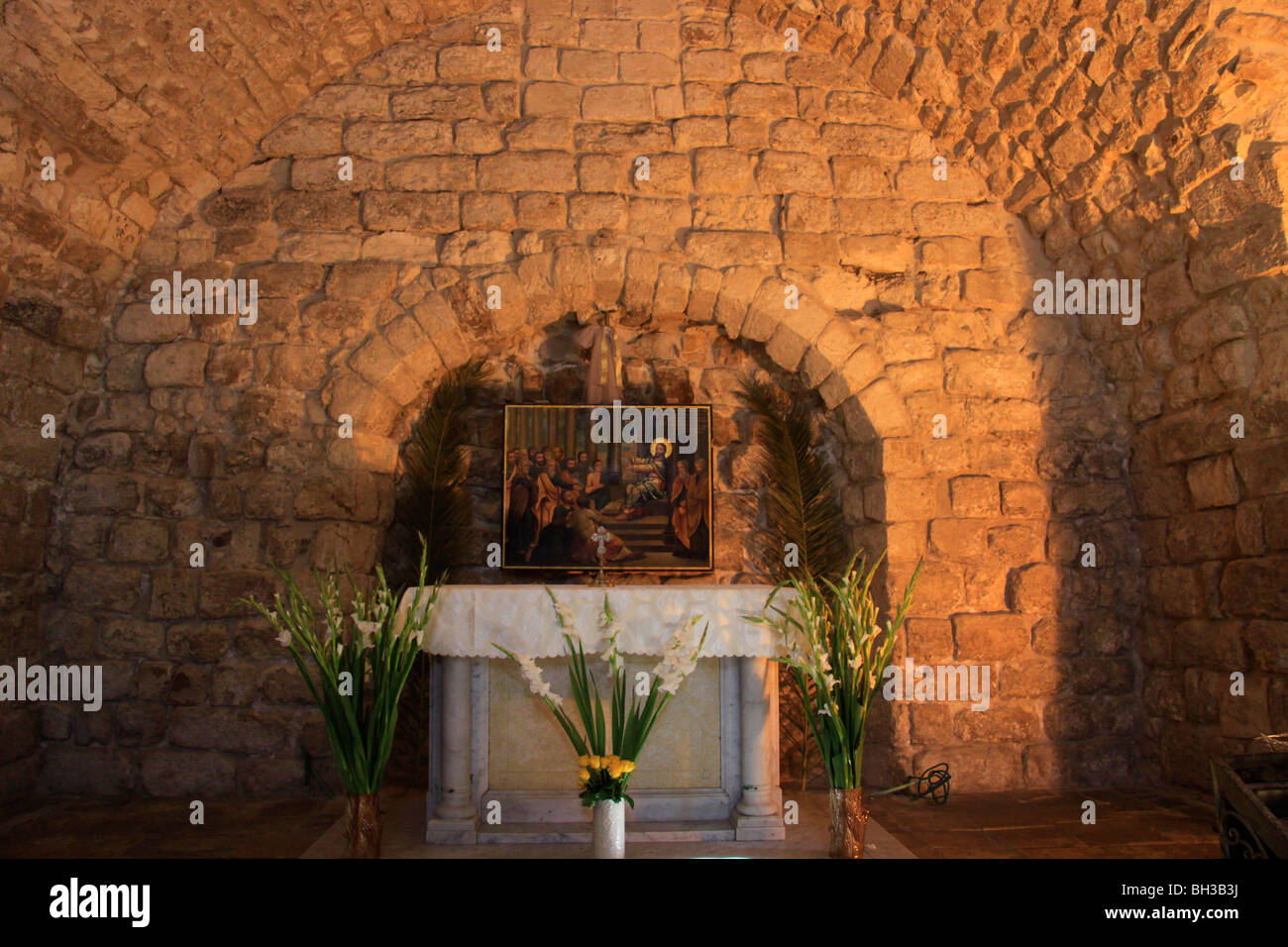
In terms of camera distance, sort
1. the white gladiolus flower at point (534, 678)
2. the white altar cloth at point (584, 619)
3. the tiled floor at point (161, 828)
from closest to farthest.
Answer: the white gladiolus flower at point (534, 678) < the white altar cloth at point (584, 619) < the tiled floor at point (161, 828)

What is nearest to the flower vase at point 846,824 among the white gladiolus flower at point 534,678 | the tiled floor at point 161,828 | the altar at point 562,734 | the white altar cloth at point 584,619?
the altar at point 562,734

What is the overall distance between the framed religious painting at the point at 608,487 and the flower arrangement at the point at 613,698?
4.77 ft

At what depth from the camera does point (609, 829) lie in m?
2.86

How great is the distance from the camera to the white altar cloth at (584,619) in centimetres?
313

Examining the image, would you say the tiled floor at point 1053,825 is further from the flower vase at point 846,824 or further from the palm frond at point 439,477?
the palm frond at point 439,477

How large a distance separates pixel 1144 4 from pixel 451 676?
160 inches

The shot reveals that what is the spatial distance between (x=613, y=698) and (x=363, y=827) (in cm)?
98

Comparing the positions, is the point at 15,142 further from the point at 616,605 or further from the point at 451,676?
the point at 616,605

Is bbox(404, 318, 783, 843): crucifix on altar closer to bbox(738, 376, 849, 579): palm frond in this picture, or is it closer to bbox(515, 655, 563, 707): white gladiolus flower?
bbox(515, 655, 563, 707): white gladiolus flower

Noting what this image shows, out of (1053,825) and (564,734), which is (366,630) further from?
(1053,825)

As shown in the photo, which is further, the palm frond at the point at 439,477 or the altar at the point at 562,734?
the palm frond at the point at 439,477

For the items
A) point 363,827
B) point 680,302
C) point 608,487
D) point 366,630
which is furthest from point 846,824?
point 680,302

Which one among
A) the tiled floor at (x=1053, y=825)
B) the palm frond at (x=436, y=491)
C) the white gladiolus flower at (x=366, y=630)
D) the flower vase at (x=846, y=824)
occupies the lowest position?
the tiled floor at (x=1053, y=825)

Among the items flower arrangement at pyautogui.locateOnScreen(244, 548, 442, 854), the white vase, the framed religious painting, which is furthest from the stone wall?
the white vase
